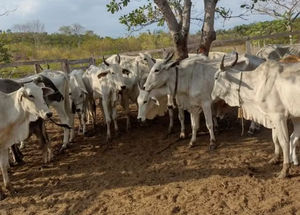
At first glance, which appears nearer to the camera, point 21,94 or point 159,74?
point 21,94

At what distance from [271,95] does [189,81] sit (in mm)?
1991

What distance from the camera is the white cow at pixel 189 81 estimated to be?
6141 mm

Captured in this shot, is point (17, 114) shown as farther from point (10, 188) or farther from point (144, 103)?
point (144, 103)

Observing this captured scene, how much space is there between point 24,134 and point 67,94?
2176mm

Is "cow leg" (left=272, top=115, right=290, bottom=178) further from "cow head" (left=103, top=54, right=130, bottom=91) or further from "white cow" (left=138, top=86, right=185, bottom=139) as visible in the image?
"cow head" (left=103, top=54, right=130, bottom=91)

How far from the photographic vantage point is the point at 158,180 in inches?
195

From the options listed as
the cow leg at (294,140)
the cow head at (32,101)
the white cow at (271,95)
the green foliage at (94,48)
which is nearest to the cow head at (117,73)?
the cow head at (32,101)

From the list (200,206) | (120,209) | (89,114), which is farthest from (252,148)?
(89,114)

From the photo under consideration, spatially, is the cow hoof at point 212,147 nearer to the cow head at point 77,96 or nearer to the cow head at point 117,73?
the cow head at point 117,73

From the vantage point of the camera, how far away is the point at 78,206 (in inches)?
173

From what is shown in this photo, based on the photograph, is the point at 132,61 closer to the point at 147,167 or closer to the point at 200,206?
the point at 147,167

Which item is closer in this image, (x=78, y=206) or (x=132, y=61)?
(x=78, y=206)

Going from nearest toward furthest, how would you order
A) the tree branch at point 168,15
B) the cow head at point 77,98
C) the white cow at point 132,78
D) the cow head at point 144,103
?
the cow head at point 144,103, the tree branch at point 168,15, the cow head at point 77,98, the white cow at point 132,78

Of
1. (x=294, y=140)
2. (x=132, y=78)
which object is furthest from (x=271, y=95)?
(x=132, y=78)
